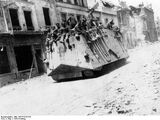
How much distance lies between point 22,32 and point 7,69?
2919 millimetres

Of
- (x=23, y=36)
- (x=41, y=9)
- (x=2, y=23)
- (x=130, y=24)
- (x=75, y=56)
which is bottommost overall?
(x=75, y=56)

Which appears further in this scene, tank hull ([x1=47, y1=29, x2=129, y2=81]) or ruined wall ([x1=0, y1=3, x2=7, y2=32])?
ruined wall ([x1=0, y1=3, x2=7, y2=32])

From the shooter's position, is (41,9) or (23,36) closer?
(23,36)

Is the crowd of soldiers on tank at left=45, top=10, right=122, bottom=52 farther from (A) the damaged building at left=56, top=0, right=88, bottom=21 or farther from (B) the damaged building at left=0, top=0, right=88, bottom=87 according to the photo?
(A) the damaged building at left=56, top=0, right=88, bottom=21

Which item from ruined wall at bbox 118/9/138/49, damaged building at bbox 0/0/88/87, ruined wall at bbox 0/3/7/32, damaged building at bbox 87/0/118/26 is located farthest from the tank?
ruined wall at bbox 118/9/138/49

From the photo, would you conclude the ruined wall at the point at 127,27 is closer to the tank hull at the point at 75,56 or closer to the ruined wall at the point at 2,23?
the ruined wall at the point at 2,23

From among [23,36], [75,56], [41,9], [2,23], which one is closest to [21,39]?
[23,36]

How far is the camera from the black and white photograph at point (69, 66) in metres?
5.09

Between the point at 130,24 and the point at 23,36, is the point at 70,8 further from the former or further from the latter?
the point at 130,24

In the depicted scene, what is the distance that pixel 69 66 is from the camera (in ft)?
30.0

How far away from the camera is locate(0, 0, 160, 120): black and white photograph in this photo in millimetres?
5090

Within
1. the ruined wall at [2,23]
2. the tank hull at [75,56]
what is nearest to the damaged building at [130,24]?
the ruined wall at [2,23]

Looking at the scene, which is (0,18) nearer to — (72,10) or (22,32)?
(22,32)

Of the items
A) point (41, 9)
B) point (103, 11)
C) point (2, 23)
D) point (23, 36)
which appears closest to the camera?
point (2, 23)
